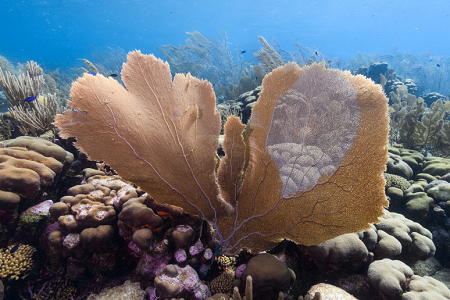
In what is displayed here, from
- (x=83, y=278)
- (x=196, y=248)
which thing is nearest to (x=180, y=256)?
(x=196, y=248)

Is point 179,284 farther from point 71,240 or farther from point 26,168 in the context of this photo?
point 26,168

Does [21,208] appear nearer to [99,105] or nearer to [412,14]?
[99,105]

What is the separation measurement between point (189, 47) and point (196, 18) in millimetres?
78221

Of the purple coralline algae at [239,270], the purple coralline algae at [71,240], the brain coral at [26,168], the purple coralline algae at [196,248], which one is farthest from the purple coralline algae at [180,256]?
the brain coral at [26,168]

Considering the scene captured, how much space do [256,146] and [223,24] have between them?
98780 mm

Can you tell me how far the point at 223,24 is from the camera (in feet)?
279

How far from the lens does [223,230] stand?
2.15 m

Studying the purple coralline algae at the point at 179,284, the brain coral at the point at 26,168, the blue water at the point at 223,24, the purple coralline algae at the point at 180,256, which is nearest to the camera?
the purple coralline algae at the point at 179,284

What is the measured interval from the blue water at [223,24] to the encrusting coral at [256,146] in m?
57.0

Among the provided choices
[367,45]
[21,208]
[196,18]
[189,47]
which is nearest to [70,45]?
[196,18]

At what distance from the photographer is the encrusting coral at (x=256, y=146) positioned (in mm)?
1749

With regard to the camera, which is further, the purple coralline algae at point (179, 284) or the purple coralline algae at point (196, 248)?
the purple coralline algae at point (196, 248)

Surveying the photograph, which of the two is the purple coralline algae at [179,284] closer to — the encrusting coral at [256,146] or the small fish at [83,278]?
the encrusting coral at [256,146]

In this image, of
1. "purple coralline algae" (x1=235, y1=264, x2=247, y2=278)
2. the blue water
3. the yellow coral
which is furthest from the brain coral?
the blue water
